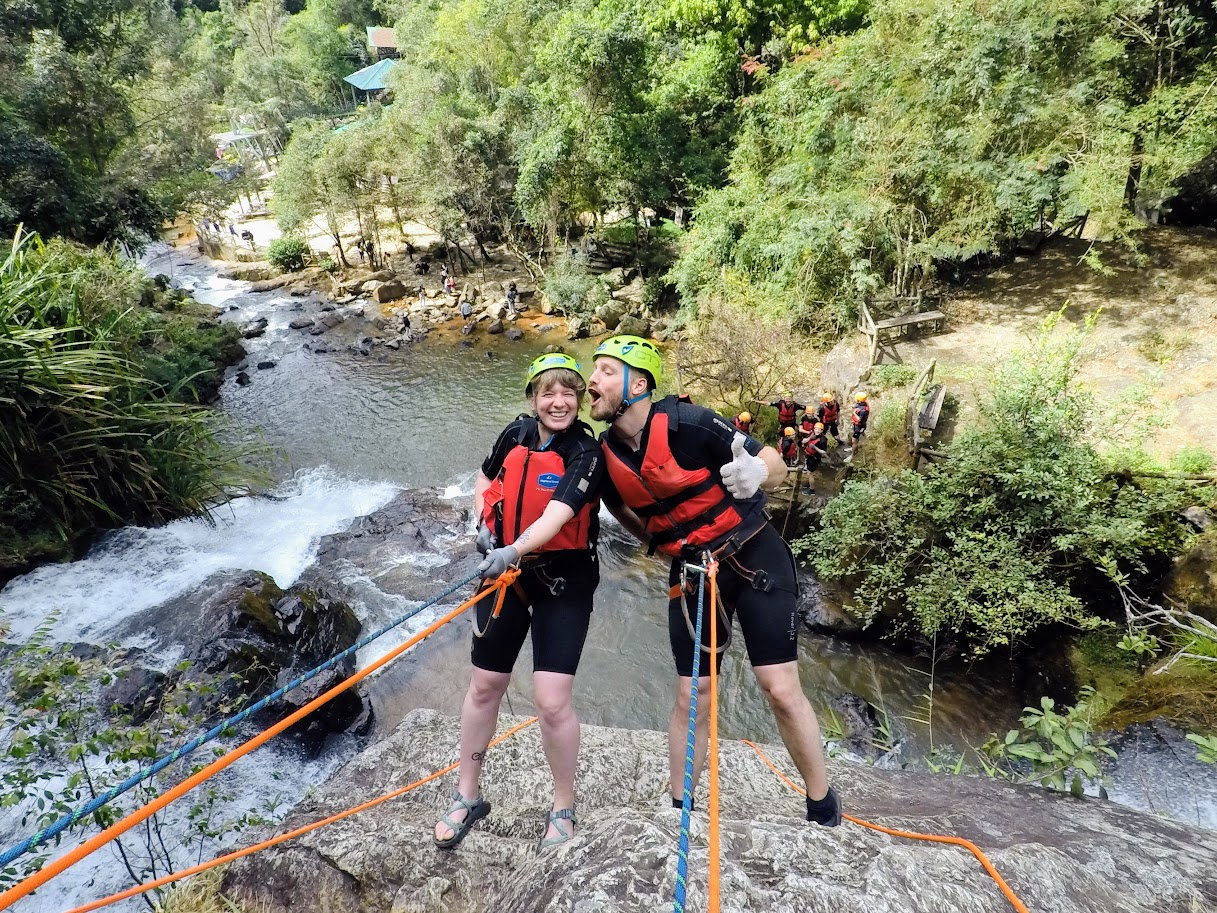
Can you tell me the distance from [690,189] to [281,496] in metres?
14.6

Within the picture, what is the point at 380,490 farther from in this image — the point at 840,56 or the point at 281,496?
the point at 840,56

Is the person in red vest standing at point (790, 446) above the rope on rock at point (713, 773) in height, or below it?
below

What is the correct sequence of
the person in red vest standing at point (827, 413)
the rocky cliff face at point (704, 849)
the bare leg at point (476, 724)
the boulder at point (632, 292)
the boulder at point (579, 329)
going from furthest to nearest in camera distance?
the boulder at point (632, 292)
the boulder at point (579, 329)
the person in red vest standing at point (827, 413)
the bare leg at point (476, 724)
the rocky cliff face at point (704, 849)

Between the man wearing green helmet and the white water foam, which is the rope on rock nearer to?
the man wearing green helmet

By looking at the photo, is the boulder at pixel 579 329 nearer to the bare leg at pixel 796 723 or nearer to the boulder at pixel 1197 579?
the boulder at pixel 1197 579

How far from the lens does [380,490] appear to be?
500 inches

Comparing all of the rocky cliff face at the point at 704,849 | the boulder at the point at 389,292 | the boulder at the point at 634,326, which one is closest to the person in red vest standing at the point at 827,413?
the rocky cliff face at the point at 704,849

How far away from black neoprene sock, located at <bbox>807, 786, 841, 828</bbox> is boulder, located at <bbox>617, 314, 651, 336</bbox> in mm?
16174

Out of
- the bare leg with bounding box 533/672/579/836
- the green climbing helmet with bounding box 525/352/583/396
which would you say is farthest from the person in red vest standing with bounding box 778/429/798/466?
the bare leg with bounding box 533/672/579/836

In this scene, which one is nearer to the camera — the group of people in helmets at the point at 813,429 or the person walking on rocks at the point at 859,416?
the group of people in helmets at the point at 813,429

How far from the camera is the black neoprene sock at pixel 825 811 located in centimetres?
281

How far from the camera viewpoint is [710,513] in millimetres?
2986

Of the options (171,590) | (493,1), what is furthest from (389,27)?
(171,590)

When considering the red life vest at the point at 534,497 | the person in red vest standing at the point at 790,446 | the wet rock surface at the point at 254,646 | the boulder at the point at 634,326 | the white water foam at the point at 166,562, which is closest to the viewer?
the red life vest at the point at 534,497
